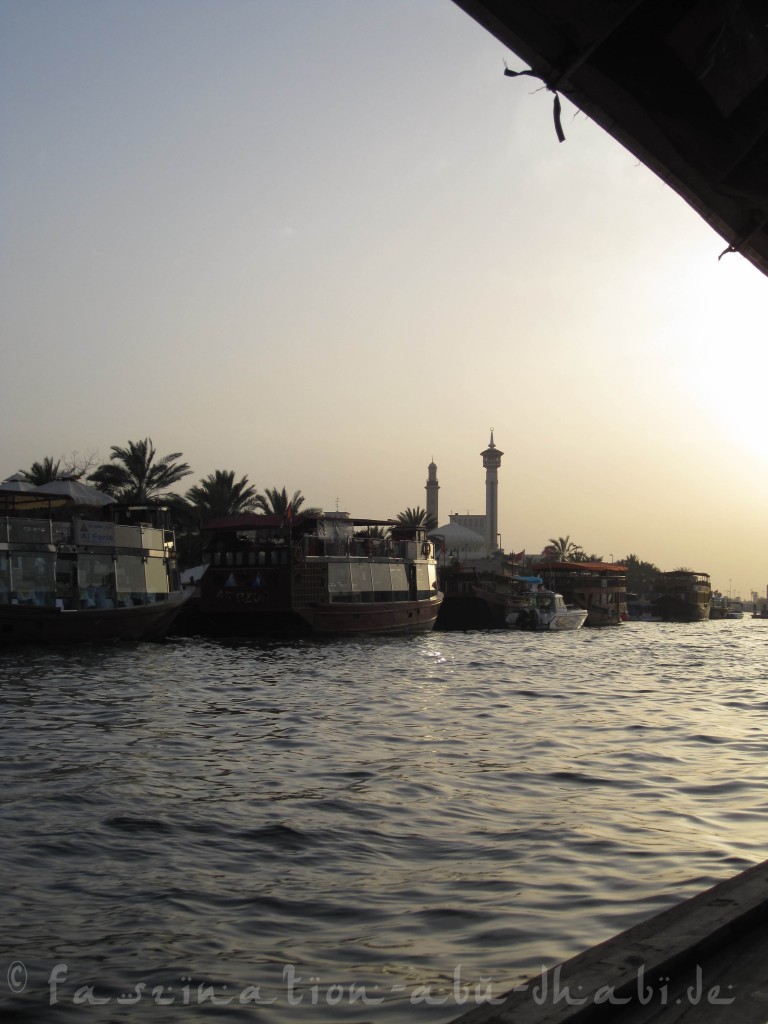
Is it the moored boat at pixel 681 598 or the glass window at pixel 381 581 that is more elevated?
the glass window at pixel 381 581

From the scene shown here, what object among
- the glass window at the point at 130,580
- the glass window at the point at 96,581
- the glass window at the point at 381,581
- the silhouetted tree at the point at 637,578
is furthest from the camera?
the silhouetted tree at the point at 637,578

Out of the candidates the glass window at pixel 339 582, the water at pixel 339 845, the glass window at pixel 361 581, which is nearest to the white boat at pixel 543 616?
the glass window at pixel 361 581

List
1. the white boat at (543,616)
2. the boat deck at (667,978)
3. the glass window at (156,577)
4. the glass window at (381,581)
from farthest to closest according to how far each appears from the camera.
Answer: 1. the white boat at (543,616)
2. the glass window at (381,581)
3. the glass window at (156,577)
4. the boat deck at (667,978)

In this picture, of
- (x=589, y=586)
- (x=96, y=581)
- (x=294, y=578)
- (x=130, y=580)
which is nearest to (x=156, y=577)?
(x=130, y=580)

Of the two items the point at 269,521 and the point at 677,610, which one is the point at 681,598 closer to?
the point at 677,610

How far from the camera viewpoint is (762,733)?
1402cm

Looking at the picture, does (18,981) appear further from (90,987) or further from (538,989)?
(538,989)

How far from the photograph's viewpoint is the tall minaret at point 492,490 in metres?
113

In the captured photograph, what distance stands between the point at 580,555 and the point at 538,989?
121m

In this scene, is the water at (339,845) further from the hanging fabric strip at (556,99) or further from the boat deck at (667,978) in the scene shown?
the hanging fabric strip at (556,99)

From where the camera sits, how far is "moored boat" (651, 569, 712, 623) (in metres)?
87.2

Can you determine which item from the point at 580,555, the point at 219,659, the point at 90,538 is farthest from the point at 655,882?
the point at 580,555

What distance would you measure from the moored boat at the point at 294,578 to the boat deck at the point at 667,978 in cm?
3443

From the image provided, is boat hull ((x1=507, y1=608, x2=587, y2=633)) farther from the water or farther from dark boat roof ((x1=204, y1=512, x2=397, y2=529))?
the water
